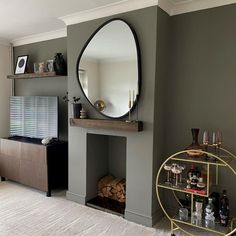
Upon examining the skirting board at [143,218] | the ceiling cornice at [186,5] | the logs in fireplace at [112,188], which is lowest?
the skirting board at [143,218]

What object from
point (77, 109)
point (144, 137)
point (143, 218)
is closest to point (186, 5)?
point (144, 137)

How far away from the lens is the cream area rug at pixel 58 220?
8.07 ft

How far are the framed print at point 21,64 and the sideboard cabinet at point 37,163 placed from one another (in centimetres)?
A: 117

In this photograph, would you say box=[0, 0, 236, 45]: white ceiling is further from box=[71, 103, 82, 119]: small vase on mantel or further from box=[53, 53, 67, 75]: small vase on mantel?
box=[71, 103, 82, 119]: small vase on mantel

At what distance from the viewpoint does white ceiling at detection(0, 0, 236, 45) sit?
255 cm

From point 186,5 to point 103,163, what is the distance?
219cm

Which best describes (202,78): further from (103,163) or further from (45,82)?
(45,82)

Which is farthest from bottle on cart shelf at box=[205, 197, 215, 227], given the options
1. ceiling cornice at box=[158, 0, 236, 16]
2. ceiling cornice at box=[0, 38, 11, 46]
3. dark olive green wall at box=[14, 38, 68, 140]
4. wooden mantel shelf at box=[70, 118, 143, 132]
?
ceiling cornice at box=[0, 38, 11, 46]

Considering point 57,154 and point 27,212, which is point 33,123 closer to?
point 57,154

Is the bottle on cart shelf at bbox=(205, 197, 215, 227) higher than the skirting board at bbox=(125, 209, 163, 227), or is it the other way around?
the bottle on cart shelf at bbox=(205, 197, 215, 227)

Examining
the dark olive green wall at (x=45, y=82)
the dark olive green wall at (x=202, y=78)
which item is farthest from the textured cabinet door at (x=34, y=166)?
the dark olive green wall at (x=202, y=78)

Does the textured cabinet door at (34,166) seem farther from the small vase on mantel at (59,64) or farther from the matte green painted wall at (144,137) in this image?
the small vase on mantel at (59,64)

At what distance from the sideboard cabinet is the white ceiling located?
168cm

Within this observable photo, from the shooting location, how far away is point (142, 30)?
2.54m
